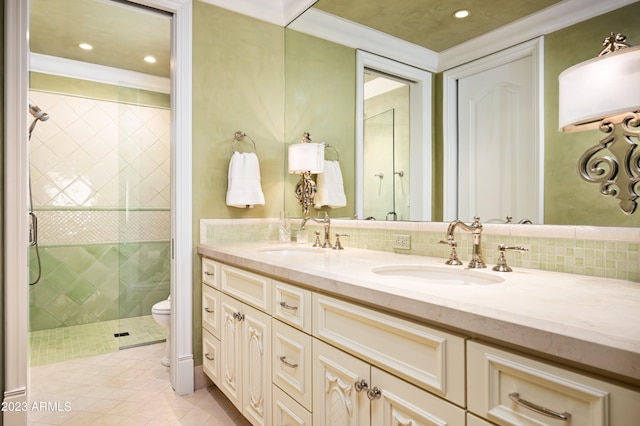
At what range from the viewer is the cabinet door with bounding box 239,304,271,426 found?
1.53 metres

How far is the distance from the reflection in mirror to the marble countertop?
587 mm

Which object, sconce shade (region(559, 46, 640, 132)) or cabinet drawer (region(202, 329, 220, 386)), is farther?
cabinet drawer (region(202, 329, 220, 386))

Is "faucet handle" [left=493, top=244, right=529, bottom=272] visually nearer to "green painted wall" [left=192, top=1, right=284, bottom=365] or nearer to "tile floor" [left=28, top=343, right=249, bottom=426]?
"tile floor" [left=28, top=343, right=249, bottom=426]

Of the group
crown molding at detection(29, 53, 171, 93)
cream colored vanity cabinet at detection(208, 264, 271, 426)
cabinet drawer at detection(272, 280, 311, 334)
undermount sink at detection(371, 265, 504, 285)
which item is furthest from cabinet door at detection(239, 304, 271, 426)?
crown molding at detection(29, 53, 171, 93)

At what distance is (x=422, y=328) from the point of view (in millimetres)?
879

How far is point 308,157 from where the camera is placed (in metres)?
2.27

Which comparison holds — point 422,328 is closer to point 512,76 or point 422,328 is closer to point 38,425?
point 512,76

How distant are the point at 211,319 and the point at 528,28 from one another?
2.00 meters

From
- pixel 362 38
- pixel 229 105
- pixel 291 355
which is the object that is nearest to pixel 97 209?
pixel 229 105

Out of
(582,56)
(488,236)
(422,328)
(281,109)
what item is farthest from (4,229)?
(582,56)

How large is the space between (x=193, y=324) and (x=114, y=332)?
58.4 inches

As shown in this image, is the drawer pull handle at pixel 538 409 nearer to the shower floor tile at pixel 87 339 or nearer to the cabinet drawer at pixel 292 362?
the cabinet drawer at pixel 292 362

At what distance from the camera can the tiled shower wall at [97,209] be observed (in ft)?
10.7

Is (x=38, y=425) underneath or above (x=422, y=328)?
Answer: underneath
